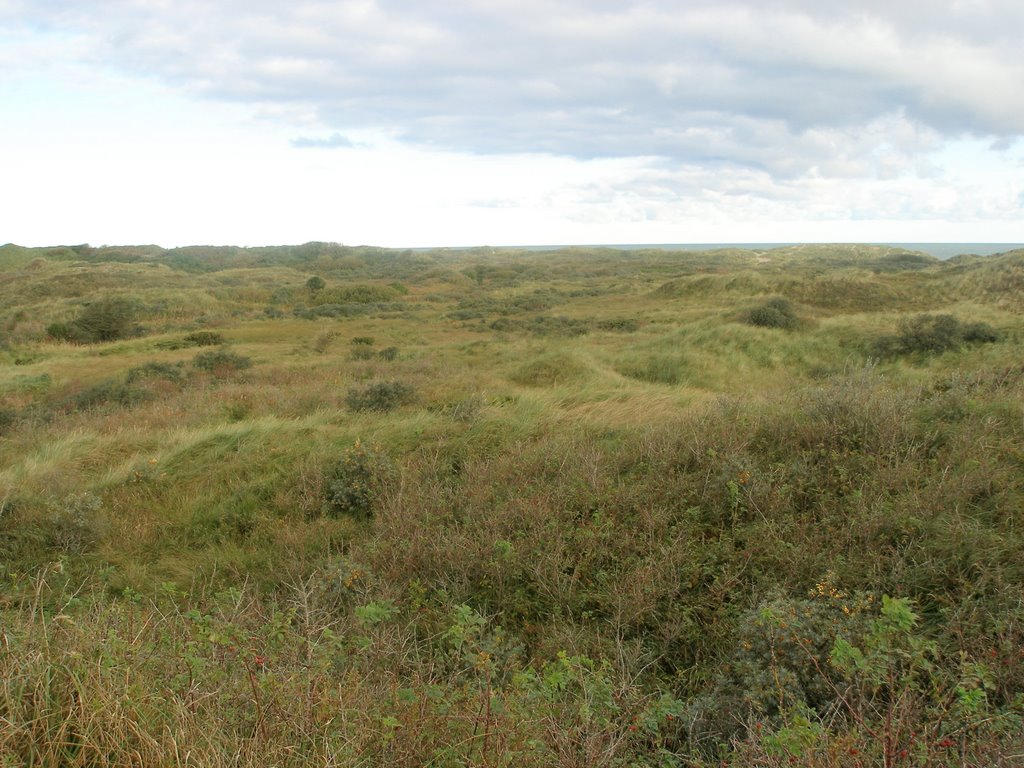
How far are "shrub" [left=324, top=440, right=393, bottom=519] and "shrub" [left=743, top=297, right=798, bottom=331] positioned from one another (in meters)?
17.4

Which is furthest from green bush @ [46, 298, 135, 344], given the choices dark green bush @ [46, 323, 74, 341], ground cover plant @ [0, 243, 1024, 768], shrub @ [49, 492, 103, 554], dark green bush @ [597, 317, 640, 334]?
shrub @ [49, 492, 103, 554]

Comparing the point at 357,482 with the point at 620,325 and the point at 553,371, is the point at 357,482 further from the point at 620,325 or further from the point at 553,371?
the point at 620,325

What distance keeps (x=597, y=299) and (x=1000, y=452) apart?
125 feet

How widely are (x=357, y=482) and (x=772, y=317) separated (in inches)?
733

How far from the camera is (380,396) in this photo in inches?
404

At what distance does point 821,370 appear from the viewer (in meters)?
16.1

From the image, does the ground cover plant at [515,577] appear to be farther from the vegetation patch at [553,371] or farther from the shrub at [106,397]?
the vegetation patch at [553,371]

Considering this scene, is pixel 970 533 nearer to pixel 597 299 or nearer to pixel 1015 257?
pixel 1015 257

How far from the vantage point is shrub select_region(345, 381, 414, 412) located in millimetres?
10055

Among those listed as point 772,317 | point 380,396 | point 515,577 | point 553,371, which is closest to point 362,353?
point 553,371

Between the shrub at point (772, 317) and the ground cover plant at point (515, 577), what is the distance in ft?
36.7

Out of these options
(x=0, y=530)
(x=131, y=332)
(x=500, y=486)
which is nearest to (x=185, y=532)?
(x=0, y=530)

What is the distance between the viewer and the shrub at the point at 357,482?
6341mm

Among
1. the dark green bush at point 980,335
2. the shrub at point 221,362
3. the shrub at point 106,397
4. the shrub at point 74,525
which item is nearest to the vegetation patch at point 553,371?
the shrub at point 106,397
